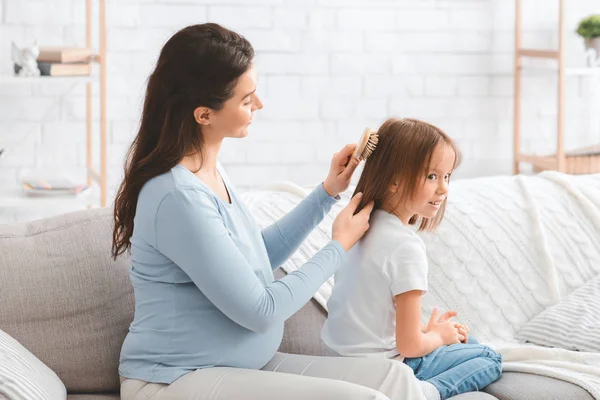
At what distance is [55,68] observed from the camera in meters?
3.48

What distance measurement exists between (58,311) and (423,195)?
0.80m

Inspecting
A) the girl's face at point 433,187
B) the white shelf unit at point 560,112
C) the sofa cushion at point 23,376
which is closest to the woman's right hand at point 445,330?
the girl's face at point 433,187

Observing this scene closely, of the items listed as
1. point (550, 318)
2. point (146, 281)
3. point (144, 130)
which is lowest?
point (550, 318)

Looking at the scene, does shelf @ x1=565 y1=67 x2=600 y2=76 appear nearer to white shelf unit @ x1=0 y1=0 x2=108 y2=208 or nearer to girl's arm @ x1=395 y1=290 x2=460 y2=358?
white shelf unit @ x1=0 y1=0 x2=108 y2=208

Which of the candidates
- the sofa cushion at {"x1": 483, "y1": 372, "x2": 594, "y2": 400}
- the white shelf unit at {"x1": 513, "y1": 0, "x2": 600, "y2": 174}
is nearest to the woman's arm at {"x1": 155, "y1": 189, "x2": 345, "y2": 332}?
the sofa cushion at {"x1": 483, "y1": 372, "x2": 594, "y2": 400}

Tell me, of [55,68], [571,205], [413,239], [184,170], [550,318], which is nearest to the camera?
[184,170]

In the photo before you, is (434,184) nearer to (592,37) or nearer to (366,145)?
(366,145)

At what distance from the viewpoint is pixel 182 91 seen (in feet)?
5.59

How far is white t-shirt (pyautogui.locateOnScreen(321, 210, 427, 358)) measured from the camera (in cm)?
184

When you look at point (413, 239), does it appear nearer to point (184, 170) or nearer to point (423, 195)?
point (423, 195)

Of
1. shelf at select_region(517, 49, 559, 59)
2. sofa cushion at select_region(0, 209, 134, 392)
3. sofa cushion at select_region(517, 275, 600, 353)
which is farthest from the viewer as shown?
shelf at select_region(517, 49, 559, 59)

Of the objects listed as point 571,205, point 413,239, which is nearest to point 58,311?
point 413,239

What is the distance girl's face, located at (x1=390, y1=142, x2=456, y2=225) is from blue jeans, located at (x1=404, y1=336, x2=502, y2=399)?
300mm

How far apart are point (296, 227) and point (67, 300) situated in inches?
20.2
